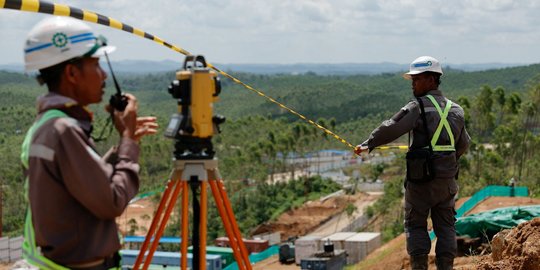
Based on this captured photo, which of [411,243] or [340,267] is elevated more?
[411,243]

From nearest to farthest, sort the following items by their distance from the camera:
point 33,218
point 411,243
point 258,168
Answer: point 33,218 → point 411,243 → point 258,168

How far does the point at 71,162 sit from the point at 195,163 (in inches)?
34.8

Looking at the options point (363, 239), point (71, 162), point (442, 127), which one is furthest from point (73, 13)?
point (363, 239)

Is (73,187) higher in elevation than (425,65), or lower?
lower

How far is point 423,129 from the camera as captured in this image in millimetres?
5504

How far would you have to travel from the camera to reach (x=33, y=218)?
2688 mm

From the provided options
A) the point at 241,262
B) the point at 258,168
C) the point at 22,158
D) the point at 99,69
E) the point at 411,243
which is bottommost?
the point at 258,168

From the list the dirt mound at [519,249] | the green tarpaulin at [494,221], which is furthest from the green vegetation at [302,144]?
the dirt mound at [519,249]

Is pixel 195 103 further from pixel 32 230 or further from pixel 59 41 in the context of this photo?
pixel 32 230

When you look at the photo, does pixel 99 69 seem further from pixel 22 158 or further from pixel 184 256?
pixel 184 256

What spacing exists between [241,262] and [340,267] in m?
22.4

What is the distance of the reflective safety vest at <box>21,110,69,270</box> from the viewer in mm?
2676

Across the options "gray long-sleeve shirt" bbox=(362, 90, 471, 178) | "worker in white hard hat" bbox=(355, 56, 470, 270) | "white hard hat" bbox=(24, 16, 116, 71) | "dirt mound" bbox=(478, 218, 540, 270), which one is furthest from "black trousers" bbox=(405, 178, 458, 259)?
"white hard hat" bbox=(24, 16, 116, 71)

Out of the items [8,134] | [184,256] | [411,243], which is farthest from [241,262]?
[8,134]
